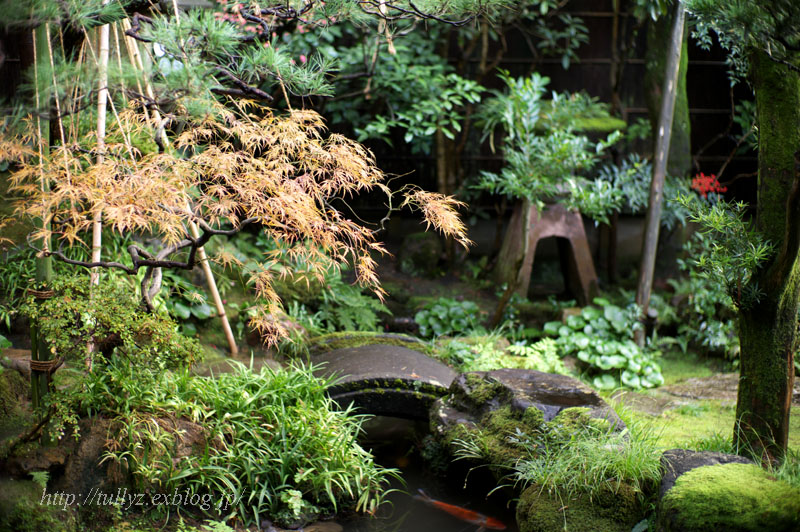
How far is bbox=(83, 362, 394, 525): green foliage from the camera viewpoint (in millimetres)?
3029

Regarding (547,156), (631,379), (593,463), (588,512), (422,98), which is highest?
(422,98)

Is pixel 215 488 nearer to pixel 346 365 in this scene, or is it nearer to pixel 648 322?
pixel 346 365

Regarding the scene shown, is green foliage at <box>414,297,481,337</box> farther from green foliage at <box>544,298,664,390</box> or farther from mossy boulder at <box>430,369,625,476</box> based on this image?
mossy boulder at <box>430,369,625,476</box>

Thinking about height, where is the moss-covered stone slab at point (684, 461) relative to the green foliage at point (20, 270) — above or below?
below

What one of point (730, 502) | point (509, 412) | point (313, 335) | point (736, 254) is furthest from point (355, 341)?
point (730, 502)

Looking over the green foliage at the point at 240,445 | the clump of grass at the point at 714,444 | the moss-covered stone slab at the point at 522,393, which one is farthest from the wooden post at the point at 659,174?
the green foliage at the point at 240,445

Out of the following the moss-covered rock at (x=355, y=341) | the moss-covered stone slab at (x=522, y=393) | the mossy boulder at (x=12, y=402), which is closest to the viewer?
the mossy boulder at (x=12, y=402)

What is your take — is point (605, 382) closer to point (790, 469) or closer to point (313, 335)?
point (790, 469)

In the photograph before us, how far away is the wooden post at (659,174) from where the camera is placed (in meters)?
4.73

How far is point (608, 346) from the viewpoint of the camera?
5.00 m

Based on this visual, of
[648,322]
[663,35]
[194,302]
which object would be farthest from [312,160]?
[663,35]

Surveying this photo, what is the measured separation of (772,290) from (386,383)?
2.05 meters

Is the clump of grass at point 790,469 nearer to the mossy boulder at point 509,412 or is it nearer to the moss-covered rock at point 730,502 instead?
the moss-covered rock at point 730,502

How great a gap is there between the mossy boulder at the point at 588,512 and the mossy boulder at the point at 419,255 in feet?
12.2
